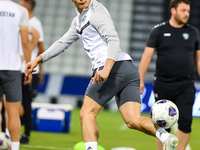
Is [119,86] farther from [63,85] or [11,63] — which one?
[63,85]

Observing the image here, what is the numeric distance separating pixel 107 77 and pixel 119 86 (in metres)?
0.16

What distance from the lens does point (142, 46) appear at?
16250 mm

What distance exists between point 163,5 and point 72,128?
30.4ft

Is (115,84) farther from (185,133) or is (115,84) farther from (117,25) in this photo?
(117,25)

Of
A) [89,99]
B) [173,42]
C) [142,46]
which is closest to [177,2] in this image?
[173,42]

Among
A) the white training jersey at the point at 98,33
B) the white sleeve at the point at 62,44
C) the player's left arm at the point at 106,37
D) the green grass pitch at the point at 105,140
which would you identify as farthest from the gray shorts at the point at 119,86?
the green grass pitch at the point at 105,140

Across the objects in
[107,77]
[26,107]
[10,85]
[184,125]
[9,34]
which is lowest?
[26,107]

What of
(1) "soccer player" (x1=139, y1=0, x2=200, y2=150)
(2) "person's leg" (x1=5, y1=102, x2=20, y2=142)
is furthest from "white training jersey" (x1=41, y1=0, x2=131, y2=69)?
(1) "soccer player" (x1=139, y1=0, x2=200, y2=150)

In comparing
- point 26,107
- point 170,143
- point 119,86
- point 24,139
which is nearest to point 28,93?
point 26,107

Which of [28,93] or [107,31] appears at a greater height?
[107,31]

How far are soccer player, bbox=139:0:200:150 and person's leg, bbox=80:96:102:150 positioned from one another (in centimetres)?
127

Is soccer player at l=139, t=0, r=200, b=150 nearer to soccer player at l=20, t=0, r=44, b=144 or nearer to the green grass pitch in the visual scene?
the green grass pitch

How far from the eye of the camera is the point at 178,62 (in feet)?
16.0

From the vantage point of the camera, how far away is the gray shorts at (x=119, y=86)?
3.66 m
